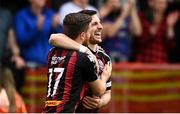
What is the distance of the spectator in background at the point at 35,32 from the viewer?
1399cm

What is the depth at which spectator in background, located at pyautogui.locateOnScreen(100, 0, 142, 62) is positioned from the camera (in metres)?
14.3

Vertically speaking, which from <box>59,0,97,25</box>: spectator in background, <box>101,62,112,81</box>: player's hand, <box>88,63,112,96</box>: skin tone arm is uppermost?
<box>59,0,97,25</box>: spectator in background

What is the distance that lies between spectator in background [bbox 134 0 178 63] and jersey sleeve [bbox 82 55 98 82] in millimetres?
5626

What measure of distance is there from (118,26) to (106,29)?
21 cm

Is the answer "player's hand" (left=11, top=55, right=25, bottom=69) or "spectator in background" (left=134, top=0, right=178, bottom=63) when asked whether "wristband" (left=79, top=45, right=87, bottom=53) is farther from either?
"spectator in background" (left=134, top=0, right=178, bottom=63)

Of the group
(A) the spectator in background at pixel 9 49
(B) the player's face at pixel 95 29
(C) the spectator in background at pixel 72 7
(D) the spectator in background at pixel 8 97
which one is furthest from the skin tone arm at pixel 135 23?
(B) the player's face at pixel 95 29

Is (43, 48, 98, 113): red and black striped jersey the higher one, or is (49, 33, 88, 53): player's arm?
(49, 33, 88, 53): player's arm

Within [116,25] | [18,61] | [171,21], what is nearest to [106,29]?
[116,25]

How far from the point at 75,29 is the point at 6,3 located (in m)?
5.50

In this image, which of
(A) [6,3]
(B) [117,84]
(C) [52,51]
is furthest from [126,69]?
(C) [52,51]

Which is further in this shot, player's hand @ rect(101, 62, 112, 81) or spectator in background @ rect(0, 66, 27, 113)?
spectator in background @ rect(0, 66, 27, 113)

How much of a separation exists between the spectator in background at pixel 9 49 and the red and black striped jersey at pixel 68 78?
435 cm

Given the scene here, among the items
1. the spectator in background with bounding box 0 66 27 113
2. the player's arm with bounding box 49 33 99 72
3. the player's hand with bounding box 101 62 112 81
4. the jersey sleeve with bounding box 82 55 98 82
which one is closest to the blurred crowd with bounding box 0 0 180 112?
the spectator in background with bounding box 0 66 27 113

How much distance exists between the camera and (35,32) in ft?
45.9
